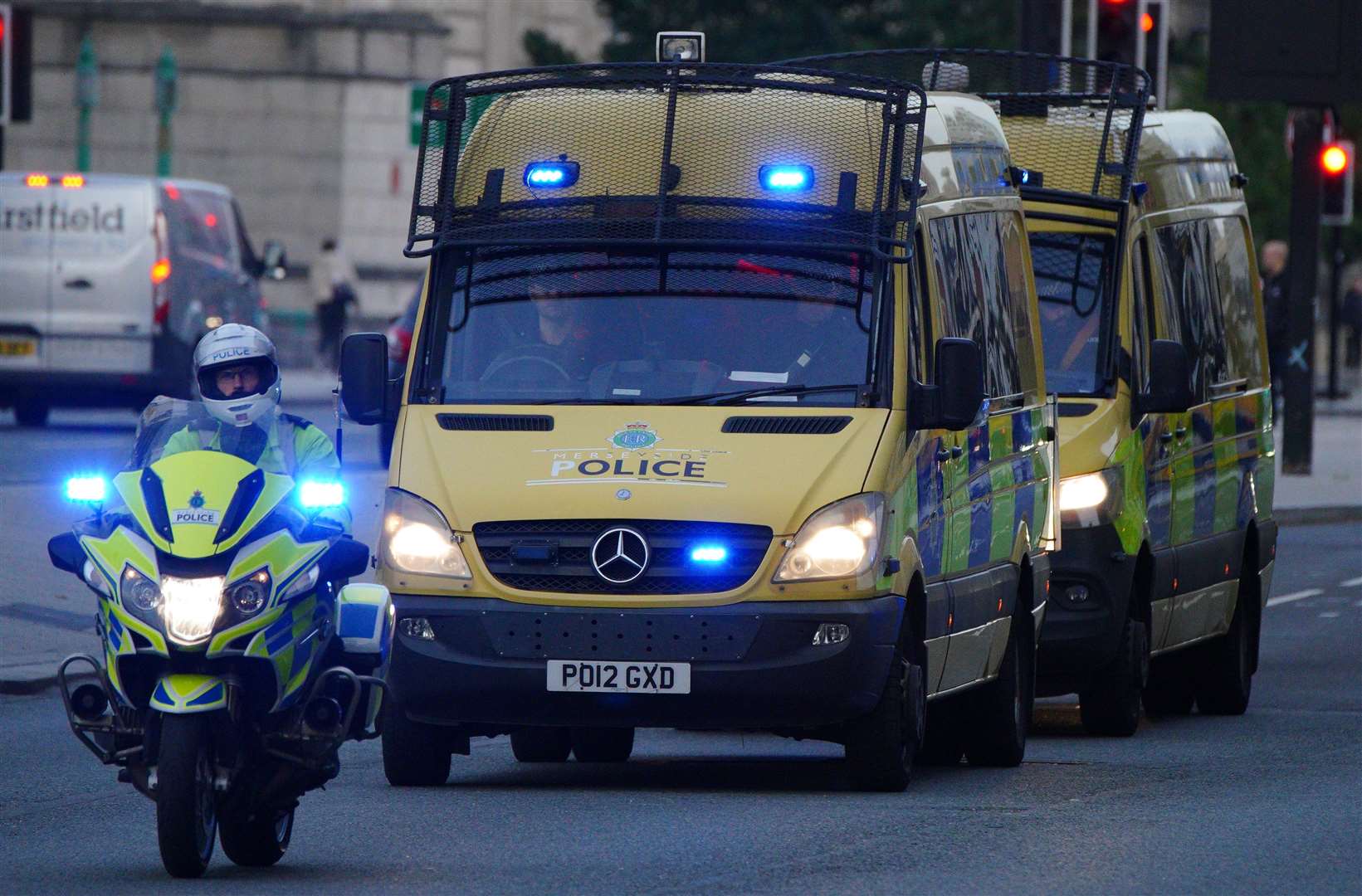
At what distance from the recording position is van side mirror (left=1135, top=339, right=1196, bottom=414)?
13328 mm

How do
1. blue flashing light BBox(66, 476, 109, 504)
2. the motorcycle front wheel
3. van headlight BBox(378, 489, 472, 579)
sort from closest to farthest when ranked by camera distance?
the motorcycle front wheel → blue flashing light BBox(66, 476, 109, 504) → van headlight BBox(378, 489, 472, 579)

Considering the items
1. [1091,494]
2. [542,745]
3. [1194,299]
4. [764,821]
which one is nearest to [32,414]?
[1194,299]

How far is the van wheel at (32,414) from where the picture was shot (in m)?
30.3

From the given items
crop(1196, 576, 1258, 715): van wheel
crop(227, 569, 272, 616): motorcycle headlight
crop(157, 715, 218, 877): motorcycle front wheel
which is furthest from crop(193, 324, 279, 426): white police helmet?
crop(1196, 576, 1258, 715): van wheel

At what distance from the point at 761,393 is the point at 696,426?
0.34 meters

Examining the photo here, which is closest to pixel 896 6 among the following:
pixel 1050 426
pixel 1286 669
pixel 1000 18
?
pixel 1000 18

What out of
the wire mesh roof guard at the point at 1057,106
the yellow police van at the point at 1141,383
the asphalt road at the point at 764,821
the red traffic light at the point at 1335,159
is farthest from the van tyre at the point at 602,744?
the red traffic light at the point at 1335,159

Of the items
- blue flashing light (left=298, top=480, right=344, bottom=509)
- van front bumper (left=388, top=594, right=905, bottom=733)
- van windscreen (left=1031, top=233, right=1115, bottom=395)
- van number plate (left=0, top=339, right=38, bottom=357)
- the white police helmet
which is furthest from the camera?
van number plate (left=0, top=339, right=38, bottom=357)

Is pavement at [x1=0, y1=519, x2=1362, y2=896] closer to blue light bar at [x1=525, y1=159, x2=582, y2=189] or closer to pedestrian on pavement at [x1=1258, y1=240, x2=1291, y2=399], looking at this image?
blue light bar at [x1=525, y1=159, x2=582, y2=189]

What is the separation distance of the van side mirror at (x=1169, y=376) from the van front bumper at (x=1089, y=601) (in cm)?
57

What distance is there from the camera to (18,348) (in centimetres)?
2866

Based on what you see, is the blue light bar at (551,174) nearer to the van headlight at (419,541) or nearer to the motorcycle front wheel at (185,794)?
the van headlight at (419,541)

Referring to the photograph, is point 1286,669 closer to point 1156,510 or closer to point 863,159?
point 1156,510

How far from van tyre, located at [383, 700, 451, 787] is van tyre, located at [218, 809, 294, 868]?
5.92 feet
